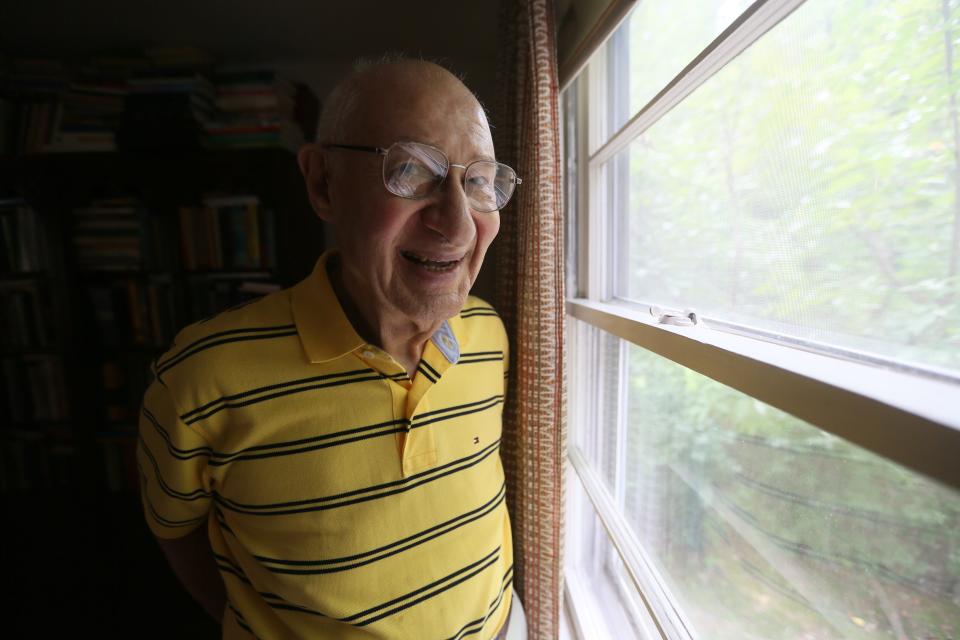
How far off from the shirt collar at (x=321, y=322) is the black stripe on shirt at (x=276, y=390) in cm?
4

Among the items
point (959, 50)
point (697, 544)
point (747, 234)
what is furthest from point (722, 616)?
point (959, 50)

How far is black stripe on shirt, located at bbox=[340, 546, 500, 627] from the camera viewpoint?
775 mm

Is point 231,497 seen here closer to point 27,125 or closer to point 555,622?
point 555,622

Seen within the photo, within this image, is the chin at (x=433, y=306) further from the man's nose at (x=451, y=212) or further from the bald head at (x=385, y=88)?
the bald head at (x=385, y=88)

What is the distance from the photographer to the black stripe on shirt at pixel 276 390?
2.41ft

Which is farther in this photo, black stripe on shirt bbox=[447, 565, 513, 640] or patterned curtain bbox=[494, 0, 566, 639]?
patterned curtain bbox=[494, 0, 566, 639]

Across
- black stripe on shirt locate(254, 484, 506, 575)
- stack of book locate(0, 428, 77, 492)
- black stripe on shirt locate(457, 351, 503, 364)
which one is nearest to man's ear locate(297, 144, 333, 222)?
black stripe on shirt locate(457, 351, 503, 364)

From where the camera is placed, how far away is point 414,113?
0.75m

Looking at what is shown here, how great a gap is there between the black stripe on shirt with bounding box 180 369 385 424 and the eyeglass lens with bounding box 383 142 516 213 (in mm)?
371

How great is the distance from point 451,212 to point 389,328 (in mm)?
279

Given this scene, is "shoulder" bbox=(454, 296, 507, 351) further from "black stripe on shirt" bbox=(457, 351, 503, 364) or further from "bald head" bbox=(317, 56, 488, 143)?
"bald head" bbox=(317, 56, 488, 143)

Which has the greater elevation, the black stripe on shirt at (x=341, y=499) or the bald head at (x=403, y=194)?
the bald head at (x=403, y=194)

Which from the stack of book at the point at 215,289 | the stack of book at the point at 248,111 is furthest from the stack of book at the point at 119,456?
the stack of book at the point at 248,111

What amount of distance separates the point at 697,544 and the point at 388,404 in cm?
75
